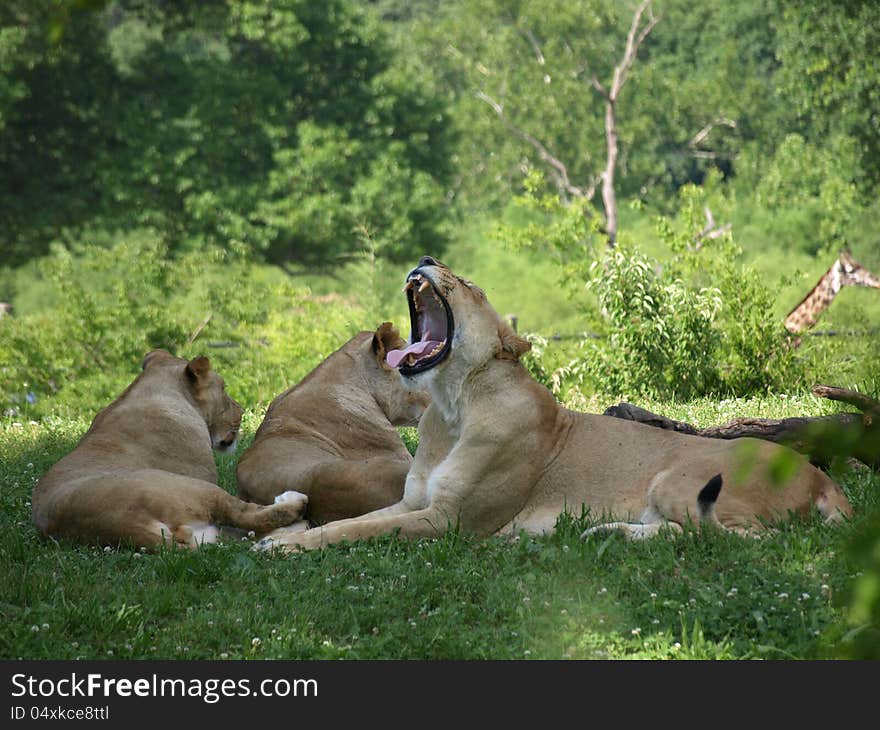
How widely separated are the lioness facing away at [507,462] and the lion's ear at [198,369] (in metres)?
1.45

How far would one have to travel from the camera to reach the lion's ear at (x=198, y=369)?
7.64m

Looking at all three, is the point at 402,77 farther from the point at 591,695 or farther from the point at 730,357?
the point at 591,695

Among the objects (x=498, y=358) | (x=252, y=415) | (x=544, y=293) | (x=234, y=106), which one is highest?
(x=234, y=106)

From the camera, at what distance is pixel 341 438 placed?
773 cm

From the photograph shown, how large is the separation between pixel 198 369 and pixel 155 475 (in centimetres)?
132

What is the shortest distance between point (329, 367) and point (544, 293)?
109 ft

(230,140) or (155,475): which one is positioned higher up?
(230,140)

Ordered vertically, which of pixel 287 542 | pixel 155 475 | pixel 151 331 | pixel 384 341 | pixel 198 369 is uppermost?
pixel 151 331

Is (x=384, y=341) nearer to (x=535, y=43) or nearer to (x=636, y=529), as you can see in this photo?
(x=636, y=529)

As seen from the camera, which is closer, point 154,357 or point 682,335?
point 154,357

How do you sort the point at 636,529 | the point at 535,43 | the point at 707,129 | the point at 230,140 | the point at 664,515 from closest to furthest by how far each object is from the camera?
1. the point at 636,529
2. the point at 664,515
3. the point at 230,140
4. the point at 535,43
5. the point at 707,129

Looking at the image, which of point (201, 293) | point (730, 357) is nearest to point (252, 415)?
point (730, 357)

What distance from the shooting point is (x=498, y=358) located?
21.5 feet

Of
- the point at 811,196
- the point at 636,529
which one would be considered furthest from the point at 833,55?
the point at 636,529
